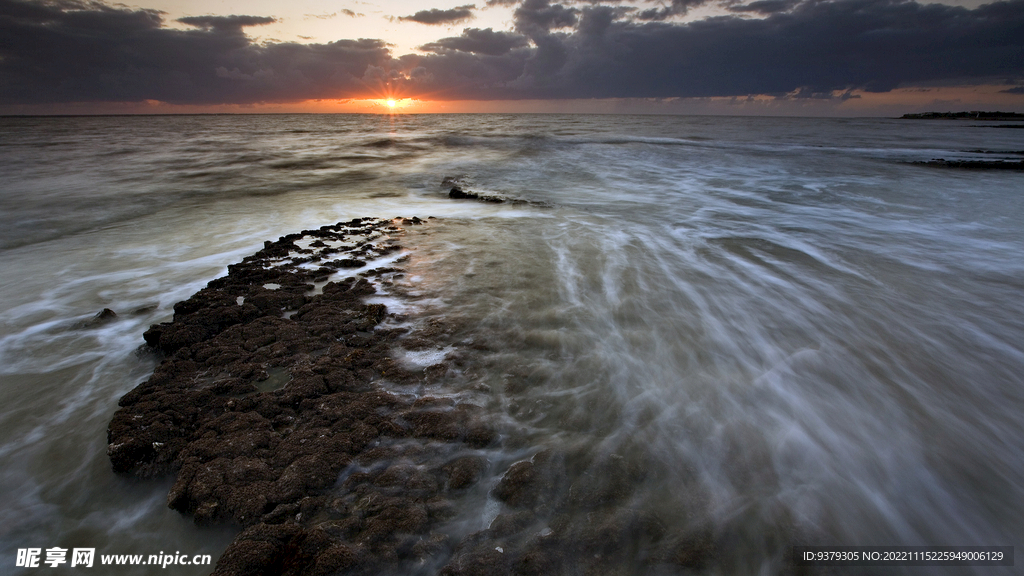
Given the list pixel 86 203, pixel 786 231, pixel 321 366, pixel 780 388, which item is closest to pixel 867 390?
pixel 780 388

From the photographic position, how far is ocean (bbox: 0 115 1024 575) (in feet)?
7.72

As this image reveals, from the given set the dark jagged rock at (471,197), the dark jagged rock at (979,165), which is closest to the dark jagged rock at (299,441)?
the dark jagged rock at (471,197)

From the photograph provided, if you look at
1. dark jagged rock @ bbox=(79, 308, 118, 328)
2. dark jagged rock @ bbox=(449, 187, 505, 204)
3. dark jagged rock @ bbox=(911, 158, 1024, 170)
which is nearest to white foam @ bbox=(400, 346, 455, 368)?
dark jagged rock @ bbox=(79, 308, 118, 328)

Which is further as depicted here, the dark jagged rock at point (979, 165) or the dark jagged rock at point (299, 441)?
the dark jagged rock at point (979, 165)

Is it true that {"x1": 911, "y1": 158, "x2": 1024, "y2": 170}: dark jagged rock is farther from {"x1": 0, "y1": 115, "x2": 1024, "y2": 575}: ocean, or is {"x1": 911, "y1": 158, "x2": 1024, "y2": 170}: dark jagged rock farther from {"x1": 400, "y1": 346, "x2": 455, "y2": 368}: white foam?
{"x1": 400, "y1": 346, "x2": 455, "y2": 368}: white foam

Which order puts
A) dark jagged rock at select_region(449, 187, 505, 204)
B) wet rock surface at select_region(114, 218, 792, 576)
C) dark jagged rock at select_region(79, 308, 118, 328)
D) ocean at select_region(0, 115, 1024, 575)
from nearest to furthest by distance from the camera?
wet rock surface at select_region(114, 218, 792, 576) < ocean at select_region(0, 115, 1024, 575) < dark jagged rock at select_region(79, 308, 118, 328) < dark jagged rock at select_region(449, 187, 505, 204)

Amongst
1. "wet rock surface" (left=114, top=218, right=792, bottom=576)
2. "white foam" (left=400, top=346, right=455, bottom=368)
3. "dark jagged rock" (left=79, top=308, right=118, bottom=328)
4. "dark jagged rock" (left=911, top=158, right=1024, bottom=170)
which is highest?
"dark jagged rock" (left=911, top=158, right=1024, bottom=170)

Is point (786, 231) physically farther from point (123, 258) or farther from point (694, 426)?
point (123, 258)

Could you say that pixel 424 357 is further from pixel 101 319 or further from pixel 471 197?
pixel 471 197

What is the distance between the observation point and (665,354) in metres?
3.84

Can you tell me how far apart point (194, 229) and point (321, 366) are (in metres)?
6.94

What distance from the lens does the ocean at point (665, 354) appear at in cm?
235

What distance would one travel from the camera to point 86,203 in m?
10.6

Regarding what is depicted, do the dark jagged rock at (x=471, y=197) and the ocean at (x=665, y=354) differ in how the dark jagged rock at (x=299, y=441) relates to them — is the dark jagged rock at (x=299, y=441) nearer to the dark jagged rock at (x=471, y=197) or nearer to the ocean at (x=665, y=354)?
the ocean at (x=665, y=354)
